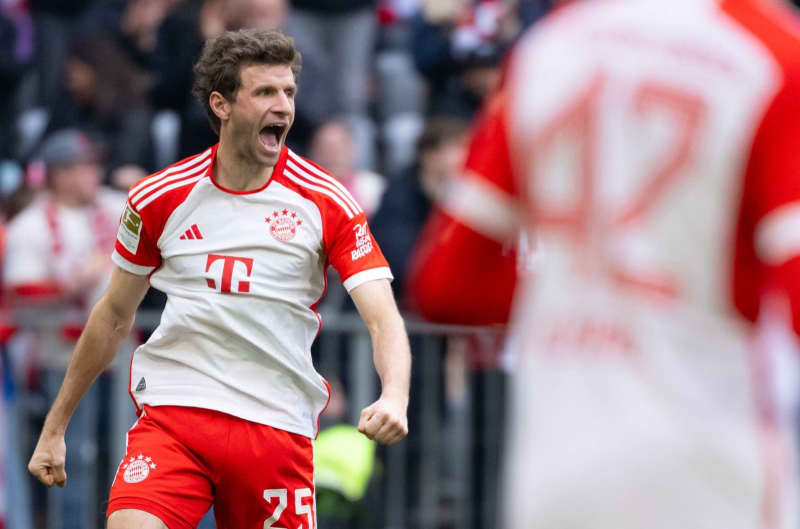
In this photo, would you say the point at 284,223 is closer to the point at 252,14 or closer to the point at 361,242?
the point at 361,242

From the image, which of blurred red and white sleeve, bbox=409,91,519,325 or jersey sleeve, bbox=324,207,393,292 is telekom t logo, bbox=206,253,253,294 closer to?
jersey sleeve, bbox=324,207,393,292

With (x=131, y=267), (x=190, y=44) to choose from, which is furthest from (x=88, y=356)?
(x=190, y=44)

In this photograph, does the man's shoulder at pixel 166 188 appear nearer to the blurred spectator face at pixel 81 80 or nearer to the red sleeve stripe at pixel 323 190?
the red sleeve stripe at pixel 323 190

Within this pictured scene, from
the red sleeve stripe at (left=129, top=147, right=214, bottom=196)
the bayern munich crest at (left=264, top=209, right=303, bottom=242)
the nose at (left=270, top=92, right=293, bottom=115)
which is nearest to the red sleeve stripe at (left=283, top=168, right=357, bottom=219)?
the bayern munich crest at (left=264, top=209, right=303, bottom=242)

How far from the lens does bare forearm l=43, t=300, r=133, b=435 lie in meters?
5.78

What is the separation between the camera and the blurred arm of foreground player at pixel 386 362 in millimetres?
4645

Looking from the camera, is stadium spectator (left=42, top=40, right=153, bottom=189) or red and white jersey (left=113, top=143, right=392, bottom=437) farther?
stadium spectator (left=42, top=40, right=153, bottom=189)

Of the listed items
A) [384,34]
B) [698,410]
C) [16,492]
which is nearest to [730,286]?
[698,410]

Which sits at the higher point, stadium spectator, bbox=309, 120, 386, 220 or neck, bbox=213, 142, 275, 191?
stadium spectator, bbox=309, 120, 386, 220

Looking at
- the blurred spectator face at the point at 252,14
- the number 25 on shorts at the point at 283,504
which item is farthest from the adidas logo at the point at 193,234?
the blurred spectator face at the point at 252,14

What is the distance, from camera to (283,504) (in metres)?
5.46

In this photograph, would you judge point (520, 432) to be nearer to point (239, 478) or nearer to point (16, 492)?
point (239, 478)

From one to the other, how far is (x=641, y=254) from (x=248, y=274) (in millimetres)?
2847

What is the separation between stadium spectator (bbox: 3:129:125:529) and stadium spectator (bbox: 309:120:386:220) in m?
1.28
